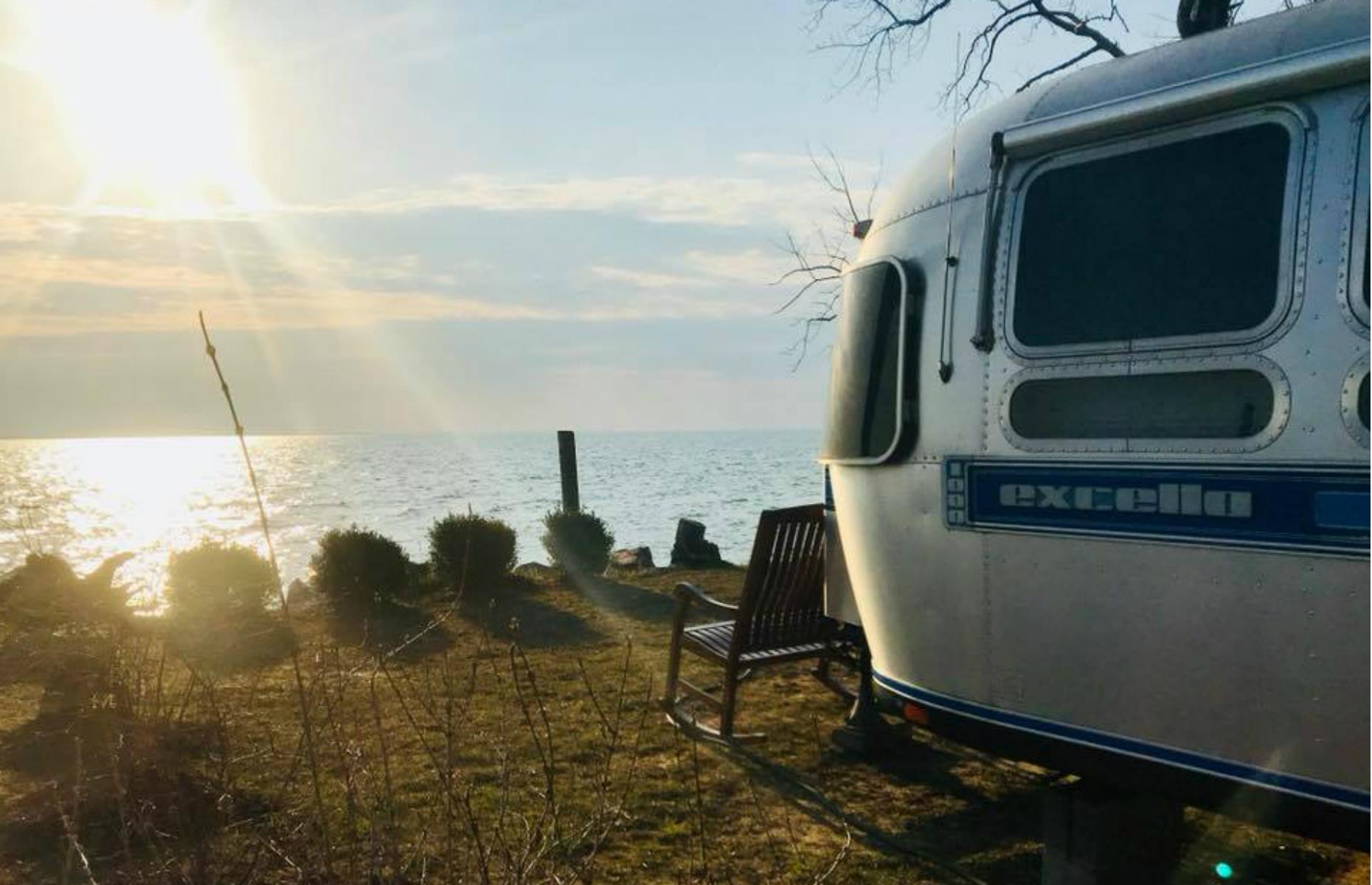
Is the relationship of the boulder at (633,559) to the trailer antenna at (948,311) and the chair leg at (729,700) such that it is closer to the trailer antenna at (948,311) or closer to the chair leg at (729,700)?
the chair leg at (729,700)

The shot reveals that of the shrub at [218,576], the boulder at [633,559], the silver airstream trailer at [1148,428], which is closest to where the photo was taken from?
the silver airstream trailer at [1148,428]

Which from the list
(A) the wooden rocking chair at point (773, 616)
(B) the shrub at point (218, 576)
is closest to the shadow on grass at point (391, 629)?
(B) the shrub at point (218, 576)

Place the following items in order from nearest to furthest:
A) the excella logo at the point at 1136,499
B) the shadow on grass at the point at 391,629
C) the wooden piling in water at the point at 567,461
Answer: the excella logo at the point at 1136,499 → the shadow on grass at the point at 391,629 → the wooden piling in water at the point at 567,461

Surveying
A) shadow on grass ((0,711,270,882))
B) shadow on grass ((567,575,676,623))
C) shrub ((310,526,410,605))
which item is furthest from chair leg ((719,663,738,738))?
shrub ((310,526,410,605))

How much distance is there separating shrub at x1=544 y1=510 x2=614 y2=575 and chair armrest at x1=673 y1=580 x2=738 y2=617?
23.0 feet

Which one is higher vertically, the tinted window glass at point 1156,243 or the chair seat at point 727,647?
the tinted window glass at point 1156,243

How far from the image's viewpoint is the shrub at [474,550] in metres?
11.9

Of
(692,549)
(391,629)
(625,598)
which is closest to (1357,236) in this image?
(391,629)

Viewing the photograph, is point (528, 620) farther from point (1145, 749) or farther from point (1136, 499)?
point (1136, 499)

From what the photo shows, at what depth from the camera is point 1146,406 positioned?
3.51 m

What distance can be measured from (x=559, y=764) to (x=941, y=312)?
3.22 m

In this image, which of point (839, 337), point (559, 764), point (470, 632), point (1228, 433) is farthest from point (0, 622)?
point (1228, 433)

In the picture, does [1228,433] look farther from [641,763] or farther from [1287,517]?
[641,763]

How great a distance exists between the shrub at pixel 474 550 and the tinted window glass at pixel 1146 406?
28.2ft
